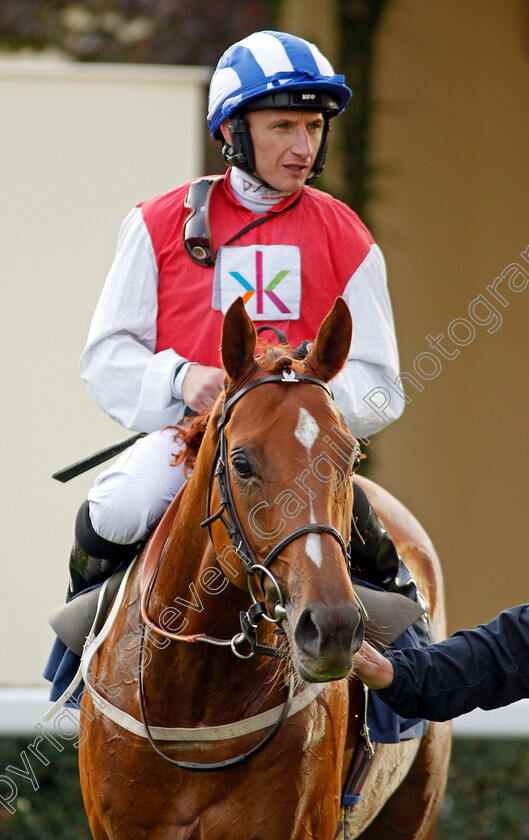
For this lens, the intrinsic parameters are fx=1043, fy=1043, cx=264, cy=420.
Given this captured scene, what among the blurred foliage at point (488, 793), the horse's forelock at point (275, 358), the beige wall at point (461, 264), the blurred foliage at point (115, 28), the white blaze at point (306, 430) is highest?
the blurred foliage at point (115, 28)

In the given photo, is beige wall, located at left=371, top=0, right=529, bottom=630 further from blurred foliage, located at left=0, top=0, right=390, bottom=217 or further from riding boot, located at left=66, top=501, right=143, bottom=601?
riding boot, located at left=66, top=501, right=143, bottom=601

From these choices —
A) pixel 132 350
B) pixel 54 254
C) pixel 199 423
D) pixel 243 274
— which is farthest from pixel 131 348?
pixel 54 254

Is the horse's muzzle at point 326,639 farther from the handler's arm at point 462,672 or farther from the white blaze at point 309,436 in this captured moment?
the handler's arm at point 462,672

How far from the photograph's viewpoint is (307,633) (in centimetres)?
202

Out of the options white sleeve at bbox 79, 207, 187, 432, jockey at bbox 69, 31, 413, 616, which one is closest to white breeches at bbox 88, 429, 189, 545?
jockey at bbox 69, 31, 413, 616

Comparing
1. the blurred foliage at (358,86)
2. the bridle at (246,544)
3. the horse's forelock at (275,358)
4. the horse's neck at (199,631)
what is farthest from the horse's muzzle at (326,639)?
the blurred foliage at (358,86)

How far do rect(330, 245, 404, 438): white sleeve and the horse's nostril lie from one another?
993mm

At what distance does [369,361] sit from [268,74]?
882mm

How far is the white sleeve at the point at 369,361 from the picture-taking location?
2.96 meters

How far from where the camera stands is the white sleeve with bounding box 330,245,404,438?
9.72 feet

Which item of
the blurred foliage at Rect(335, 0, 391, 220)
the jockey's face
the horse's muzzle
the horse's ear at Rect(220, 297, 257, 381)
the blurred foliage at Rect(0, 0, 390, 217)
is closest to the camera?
the horse's muzzle

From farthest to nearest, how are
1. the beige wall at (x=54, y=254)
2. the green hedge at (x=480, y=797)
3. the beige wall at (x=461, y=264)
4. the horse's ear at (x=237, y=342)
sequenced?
the beige wall at (x=461, y=264) → the beige wall at (x=54, y=254) → the green hedge at (x=480, y=797) → the horse's ear at (x=237, y=342)

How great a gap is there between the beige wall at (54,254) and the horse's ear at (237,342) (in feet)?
13.2

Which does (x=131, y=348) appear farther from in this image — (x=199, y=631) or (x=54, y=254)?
(x=54, y=254)
